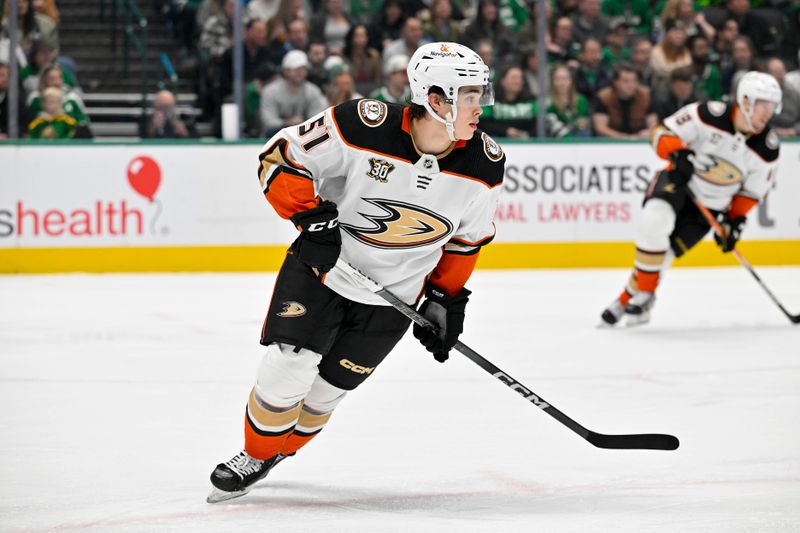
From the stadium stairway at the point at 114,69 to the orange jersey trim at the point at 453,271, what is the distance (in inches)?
217

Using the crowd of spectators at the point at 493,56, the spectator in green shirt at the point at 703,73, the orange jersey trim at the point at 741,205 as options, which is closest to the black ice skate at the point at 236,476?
the orange jersey trim at the point at 741,205

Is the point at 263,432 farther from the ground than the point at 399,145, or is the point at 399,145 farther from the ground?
the point at 399,145

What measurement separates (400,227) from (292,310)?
1.06ft

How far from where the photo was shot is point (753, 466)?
3.24 m

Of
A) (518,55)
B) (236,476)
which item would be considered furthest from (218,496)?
(518,55)

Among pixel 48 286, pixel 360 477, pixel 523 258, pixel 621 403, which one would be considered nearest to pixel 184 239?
pixel 48 286

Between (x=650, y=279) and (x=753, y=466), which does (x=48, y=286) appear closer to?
(x=650, y=279)

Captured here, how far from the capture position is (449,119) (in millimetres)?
2826

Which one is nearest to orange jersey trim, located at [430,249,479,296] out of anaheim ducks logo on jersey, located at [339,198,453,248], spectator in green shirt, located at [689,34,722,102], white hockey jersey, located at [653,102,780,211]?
anaheim ducks logo on jersey, located at [339,198,453,248]

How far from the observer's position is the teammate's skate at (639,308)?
6.08 metres

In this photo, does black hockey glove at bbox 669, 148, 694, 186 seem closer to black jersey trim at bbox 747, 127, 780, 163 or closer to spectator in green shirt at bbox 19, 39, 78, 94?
black jersey trim at bbox 747, 127, 780, 163

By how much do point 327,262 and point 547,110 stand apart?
19.3 ft

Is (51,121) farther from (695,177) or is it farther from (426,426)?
(426,426)

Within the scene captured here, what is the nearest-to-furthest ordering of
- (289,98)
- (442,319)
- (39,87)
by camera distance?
(442,319) → (39,87) → (289,98)
